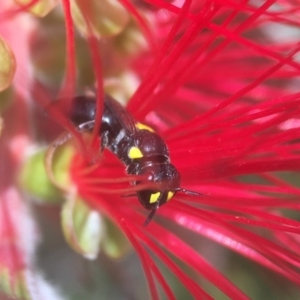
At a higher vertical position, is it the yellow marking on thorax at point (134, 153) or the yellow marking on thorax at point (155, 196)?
the yellow marking on thorax at point (134, 153)

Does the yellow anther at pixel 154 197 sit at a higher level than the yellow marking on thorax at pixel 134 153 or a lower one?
lower

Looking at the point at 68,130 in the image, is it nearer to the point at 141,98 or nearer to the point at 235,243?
the point at 141,98

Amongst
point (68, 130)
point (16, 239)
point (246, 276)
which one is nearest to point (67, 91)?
point (68, 130)

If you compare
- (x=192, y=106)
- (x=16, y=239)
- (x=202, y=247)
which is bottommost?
(x=16, y=239)

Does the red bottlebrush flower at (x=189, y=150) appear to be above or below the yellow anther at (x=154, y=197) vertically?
above
